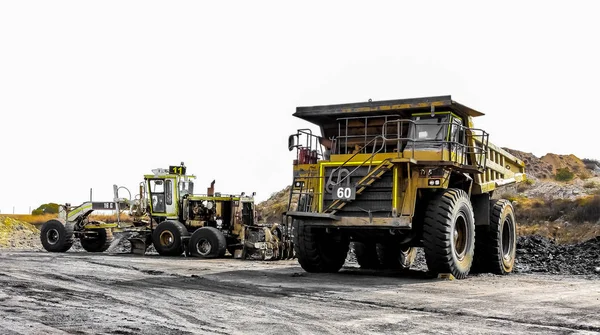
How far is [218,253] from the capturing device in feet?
72.7

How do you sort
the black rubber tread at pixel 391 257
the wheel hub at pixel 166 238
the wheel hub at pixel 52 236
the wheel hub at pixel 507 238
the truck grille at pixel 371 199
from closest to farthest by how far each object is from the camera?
the truck grille at pixel 371 199, the wheel hub at pixel 507 238, the black rubber tread at pixel 391 257, the wheel hub at pixel 166 238, the wheel hub at pixel 52 236

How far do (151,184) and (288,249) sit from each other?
555 centimetres

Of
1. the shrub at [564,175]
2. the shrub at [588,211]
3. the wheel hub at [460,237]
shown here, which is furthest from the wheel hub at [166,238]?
the shrub at [564,175]

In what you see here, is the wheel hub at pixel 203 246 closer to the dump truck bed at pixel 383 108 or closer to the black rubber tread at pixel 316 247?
the black rubber tread at pixel 316 247

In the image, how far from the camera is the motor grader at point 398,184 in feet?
45.0

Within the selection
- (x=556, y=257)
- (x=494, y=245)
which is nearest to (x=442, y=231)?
(x=494, y=245)

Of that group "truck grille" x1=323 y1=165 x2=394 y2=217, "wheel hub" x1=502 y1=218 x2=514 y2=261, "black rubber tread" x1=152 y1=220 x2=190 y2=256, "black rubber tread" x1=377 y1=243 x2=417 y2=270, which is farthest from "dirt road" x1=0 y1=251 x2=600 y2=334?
"black rubber tread" x1=152 y1=220 x2=190 y2=256

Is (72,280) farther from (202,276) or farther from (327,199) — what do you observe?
(327,199)

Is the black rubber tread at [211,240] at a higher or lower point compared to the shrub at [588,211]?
lower

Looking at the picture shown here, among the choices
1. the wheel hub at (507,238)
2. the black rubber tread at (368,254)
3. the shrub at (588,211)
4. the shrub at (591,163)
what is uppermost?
the shrub at (591,163)

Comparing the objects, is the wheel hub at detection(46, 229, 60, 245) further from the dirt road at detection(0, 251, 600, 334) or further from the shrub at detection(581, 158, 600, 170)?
the shrub at detection(581, 158, 600, 170)

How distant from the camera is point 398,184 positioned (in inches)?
542

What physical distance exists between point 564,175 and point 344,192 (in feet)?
164

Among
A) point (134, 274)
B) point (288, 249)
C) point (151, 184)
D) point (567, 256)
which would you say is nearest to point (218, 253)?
point (288, 249)
